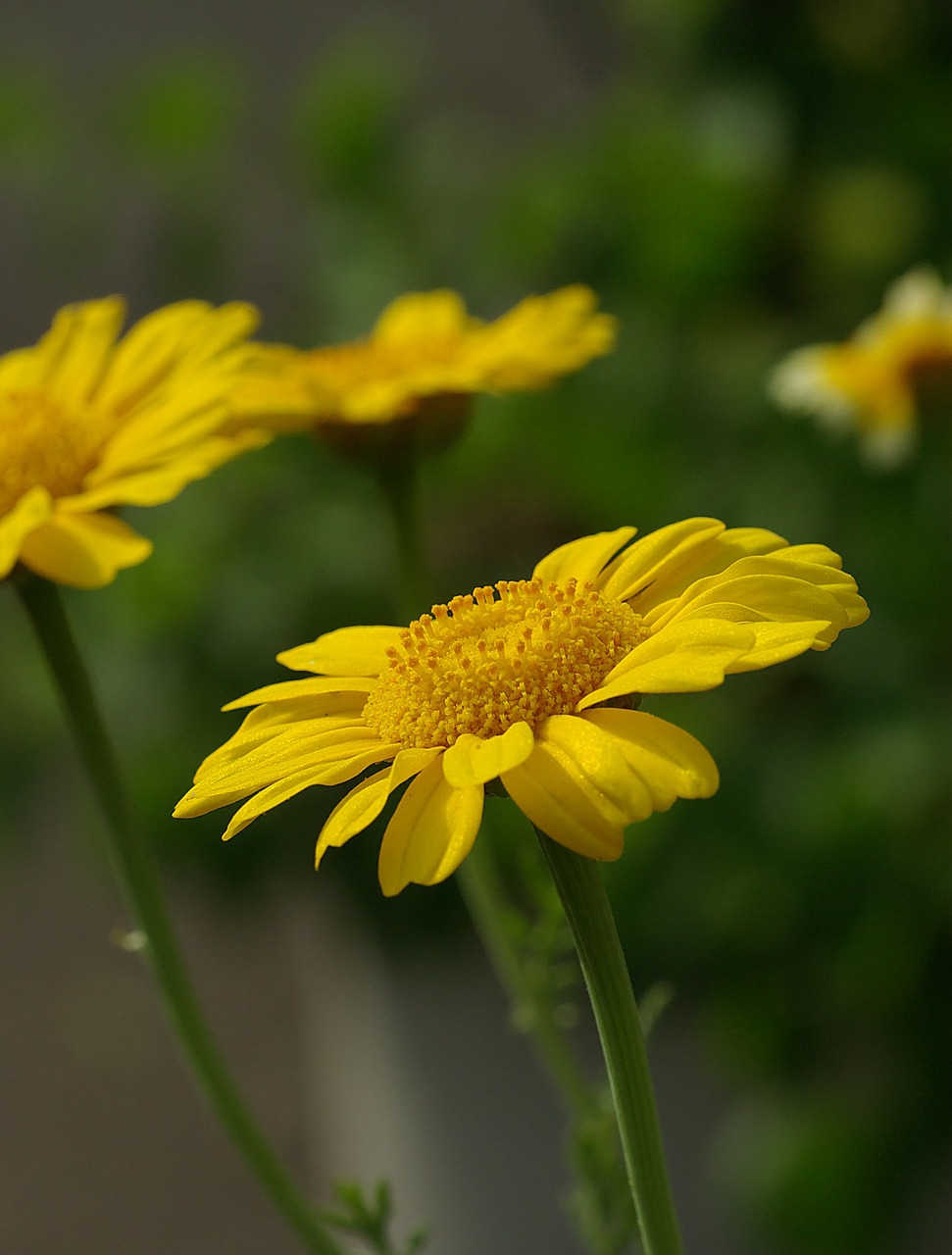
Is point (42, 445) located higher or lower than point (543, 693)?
higher

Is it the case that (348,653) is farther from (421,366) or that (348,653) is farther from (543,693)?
(421,366)

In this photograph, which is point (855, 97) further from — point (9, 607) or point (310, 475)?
point (9, 607)

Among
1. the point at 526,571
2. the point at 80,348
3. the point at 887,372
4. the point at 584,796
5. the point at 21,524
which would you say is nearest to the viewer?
the point at 584,796

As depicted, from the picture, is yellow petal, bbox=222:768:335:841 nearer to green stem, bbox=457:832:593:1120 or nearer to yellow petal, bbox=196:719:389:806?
yellow petal, bbox=196:719:389:806

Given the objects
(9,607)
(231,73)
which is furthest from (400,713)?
(231,73)

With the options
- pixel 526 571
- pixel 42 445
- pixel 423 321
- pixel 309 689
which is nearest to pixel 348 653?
pixel 309 689

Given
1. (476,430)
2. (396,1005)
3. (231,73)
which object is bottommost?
(396,1005)

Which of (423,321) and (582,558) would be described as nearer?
(582,558)

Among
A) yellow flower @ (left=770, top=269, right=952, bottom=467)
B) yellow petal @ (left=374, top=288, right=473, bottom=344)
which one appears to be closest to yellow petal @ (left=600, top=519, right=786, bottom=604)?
yellow petal @ (left=374, top=288, right=473, bottom=344)
